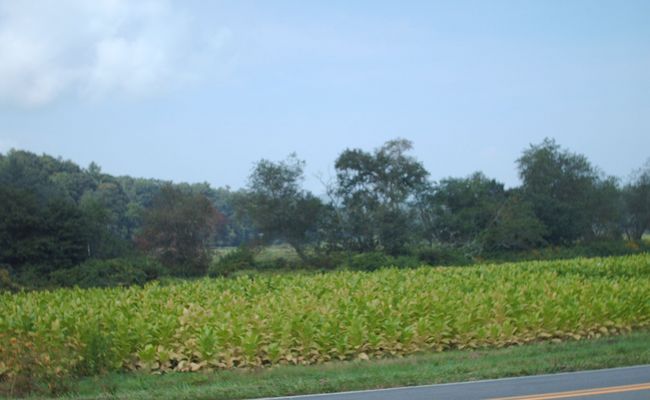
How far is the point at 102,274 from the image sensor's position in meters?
29.8

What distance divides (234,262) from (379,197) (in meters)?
9.29

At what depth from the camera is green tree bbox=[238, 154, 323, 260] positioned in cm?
3950

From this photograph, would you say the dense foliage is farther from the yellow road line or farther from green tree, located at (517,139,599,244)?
green tree, located at (517,139,599,244)

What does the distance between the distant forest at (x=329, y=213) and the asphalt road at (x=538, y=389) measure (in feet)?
77.5

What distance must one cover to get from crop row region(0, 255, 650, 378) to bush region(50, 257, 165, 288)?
30.4 feet

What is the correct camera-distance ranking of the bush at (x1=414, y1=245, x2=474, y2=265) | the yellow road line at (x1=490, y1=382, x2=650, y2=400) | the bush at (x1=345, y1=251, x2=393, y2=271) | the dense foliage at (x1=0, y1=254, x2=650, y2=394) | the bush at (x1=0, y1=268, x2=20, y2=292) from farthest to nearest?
the bush at (x1=414, y1=245, x2=474, y2=265)
the bush at (x1=345, y1=251, x2=393, y2=271)
the bush at (x1=0, y1=268, x2=20, y2=292)
the dense foliage at (x1=0, y1=254, x2=650, y2=394)
the yellow road line at (x1=490, y1=382, x2=650, y2=400)

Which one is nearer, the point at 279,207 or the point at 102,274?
the point at 102,274

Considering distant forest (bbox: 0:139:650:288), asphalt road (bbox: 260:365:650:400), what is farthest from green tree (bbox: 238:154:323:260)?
asphalt road (bbox: 260:365:650:400)

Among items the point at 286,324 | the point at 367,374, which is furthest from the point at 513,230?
the point at 367,374

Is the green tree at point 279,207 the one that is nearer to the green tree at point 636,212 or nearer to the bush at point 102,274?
the bush at point 102,274

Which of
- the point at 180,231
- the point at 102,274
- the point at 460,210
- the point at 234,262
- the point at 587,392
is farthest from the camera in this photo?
the point at 460,210

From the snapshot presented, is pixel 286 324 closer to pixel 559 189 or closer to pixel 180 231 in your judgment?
pixel 180 231

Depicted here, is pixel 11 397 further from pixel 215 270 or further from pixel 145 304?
pixel 215 270

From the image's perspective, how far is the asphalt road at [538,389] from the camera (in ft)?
30.5
